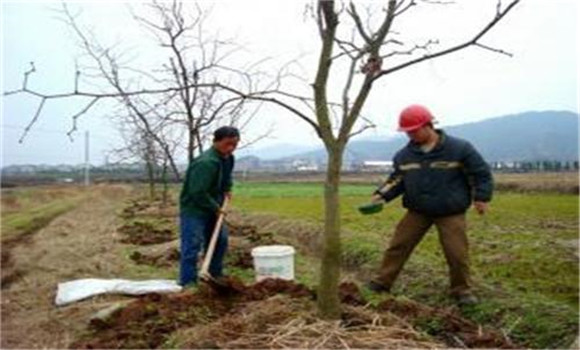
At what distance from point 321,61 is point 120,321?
266 cm

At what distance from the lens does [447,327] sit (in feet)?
18.7

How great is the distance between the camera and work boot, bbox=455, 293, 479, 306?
22.2 ft

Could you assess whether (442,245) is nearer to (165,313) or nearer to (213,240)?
(213,240)

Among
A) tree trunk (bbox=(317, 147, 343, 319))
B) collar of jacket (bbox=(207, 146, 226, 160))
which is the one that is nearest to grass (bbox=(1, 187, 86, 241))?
collar of jacket (bbox=(207, 146, 226, 160))

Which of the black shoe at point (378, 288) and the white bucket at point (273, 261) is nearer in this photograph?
the white bucket at point (273, 261)

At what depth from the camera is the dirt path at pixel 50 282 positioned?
6.29m

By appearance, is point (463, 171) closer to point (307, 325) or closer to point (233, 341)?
point (307, 325)

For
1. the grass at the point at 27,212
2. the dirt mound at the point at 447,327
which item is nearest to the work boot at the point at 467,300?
the dirt mound at the point at 447,327

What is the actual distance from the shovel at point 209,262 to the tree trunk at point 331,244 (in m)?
1.15

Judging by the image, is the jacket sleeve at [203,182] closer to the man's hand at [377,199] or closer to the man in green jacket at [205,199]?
the man in green jacket at [205,199]

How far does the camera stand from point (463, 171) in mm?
6855

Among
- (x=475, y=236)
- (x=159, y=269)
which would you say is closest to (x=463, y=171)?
(x=159, y=269)

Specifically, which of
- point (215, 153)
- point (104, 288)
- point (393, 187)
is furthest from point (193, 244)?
point (393, 187)

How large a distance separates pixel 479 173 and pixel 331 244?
2024 mm
